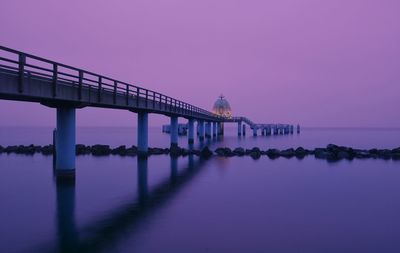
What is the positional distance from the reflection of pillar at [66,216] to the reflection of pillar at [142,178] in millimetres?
2858

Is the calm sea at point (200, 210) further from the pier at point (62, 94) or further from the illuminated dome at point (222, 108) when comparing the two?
the illuminated dome at point (222, 108)

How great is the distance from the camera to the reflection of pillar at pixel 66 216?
961cm

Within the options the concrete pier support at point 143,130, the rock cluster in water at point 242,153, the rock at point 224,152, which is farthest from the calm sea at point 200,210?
the rock at point 224,152

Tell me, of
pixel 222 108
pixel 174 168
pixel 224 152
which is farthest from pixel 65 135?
pixel 222 108

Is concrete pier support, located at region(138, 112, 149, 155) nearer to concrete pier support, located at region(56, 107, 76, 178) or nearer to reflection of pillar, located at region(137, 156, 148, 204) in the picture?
reflection of pillar, located at region(137, 156, 148, 204)

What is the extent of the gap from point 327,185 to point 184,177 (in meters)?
7.86

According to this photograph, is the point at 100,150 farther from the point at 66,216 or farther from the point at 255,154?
the point at 66,216

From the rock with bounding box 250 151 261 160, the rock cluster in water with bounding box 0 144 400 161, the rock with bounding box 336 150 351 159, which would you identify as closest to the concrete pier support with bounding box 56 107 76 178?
the rock cluster in water with bounding box 0 144 400 161

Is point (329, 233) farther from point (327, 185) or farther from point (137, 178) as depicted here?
point (137, 178)

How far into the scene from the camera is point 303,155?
34812 mm

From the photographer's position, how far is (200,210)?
1355 centimetres

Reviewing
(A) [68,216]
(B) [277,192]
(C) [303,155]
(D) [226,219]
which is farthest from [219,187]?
(C) [303,155]

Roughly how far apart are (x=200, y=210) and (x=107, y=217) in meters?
3.29

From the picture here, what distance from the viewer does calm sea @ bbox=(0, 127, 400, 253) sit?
9.70 meters
